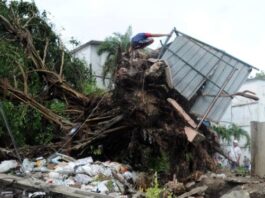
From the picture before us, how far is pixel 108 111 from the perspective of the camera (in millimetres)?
8109

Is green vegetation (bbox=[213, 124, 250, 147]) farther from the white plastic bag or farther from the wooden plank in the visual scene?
the white plastic bag

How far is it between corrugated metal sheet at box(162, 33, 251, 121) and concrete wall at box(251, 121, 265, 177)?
791mm

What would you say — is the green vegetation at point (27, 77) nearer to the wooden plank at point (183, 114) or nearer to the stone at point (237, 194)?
the wooden plank at point (183, 114)

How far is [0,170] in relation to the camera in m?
6.60

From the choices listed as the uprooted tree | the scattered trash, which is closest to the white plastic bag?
the scattered trash

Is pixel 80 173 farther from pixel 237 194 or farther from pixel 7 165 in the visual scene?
pixel 237 194

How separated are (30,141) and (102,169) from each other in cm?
245

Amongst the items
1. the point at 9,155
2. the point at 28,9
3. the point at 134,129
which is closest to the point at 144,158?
the point at 134,129

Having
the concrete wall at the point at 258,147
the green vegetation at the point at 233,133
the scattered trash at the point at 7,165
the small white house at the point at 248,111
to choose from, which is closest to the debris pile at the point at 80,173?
the scattered trash at the point at 7,165

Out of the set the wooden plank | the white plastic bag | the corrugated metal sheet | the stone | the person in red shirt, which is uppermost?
the person in red shirt

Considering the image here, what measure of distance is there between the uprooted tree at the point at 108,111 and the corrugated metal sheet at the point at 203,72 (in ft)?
0.83

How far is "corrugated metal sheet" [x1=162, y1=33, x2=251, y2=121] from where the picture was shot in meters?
7.14

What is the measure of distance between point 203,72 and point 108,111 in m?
1.96

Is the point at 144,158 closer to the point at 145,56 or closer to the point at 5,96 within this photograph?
the point at 145,56
